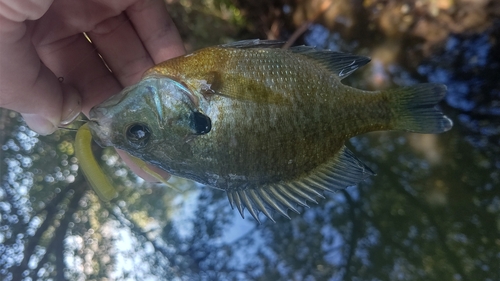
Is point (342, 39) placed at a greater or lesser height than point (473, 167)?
greater

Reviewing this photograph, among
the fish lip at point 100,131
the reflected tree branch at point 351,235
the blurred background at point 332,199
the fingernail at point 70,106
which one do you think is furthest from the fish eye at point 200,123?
the reflected tree branch at point 351,235

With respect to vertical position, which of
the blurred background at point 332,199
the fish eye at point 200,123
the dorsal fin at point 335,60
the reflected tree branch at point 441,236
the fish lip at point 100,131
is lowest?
the reflected tree branch at point 441,236

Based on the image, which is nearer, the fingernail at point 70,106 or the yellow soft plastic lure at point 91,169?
the yellow soft plastic lure at point 91,169

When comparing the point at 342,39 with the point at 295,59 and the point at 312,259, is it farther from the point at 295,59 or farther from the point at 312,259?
the point at 295,59

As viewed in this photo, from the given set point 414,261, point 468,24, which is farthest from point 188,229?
point 468,24

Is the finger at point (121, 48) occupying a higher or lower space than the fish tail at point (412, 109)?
higher

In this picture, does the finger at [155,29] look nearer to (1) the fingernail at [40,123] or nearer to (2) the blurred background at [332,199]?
(1) the fingernail at [40,123]

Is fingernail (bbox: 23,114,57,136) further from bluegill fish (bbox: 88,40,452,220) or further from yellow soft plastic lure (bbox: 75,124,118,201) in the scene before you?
bluegill fish (bbox: 88,40,452,220)
